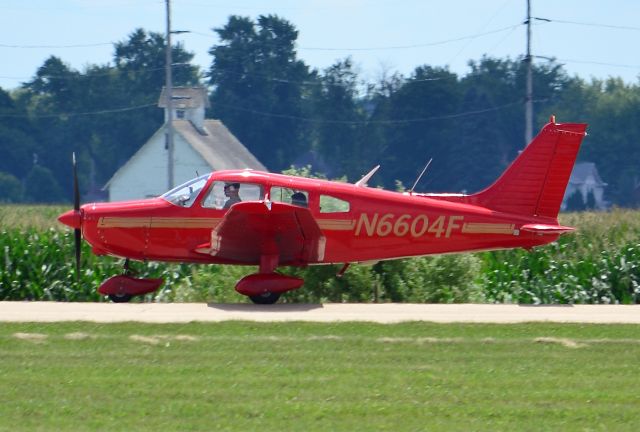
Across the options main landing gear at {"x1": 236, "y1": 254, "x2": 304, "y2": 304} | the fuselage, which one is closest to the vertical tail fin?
the fuselage

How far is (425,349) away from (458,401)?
2211 mm

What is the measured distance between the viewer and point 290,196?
15.8 meters

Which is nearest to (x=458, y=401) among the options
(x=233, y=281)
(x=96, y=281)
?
(x=233, y=281)

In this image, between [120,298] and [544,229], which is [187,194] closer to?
[120,298]

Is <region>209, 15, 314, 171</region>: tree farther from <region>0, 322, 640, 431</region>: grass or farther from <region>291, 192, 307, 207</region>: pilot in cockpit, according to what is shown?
<region>0, 322, 640, 431</region>: grass

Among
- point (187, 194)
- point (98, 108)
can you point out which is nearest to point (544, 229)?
point (187, 194)

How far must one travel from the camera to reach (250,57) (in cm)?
8288

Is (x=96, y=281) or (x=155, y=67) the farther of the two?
(x=155, y=67)

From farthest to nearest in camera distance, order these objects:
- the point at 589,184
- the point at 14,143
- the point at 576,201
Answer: the point at 14,143
the point at 589,184
the point at 576,201

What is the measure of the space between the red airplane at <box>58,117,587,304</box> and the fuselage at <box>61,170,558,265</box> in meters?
0.01

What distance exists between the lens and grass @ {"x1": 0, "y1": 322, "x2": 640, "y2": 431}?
8.86 meters

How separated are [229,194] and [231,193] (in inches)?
1.3

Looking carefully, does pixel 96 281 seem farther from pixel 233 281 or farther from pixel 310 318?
pixel 310 318

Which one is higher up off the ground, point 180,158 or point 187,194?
point 187,194
